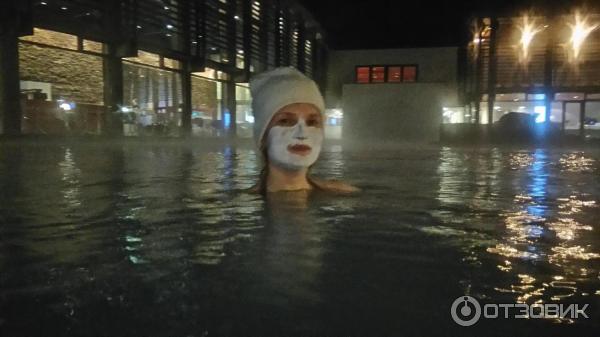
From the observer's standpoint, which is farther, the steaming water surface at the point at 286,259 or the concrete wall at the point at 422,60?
the concrete wall at the point at 422,60

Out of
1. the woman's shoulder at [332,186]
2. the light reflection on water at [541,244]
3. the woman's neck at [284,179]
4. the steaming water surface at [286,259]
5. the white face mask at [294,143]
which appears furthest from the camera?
the woman's shoulder at [332,186]

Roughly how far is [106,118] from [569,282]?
17564 mm

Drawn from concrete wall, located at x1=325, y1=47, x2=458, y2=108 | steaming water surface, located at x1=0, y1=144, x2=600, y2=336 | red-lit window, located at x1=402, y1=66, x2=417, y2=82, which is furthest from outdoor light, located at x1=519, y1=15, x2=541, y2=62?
steaming water surface, located at x1=0, y1=144, x2=600, y2=336

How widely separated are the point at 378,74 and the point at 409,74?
1.91 metres

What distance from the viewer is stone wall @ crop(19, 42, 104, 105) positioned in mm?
16089

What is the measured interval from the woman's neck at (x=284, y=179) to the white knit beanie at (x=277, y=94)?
349mm

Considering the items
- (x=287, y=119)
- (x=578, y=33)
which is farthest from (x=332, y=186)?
(x=578, y=33)

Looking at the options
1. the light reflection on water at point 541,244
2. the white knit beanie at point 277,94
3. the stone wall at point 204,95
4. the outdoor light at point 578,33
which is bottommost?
the light reflection on water at point 541,244

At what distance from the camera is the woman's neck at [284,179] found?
232 inches

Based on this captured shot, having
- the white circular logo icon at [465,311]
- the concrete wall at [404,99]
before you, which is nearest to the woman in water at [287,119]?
the white circular logo icon at [465,311]

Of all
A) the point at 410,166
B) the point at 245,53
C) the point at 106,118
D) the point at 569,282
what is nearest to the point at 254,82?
the point at 569,282

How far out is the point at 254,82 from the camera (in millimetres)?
5945

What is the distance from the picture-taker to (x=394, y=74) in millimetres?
37188

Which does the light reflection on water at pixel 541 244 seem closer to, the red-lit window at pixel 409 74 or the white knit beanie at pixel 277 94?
the white knit beanie at pixel 277 94
